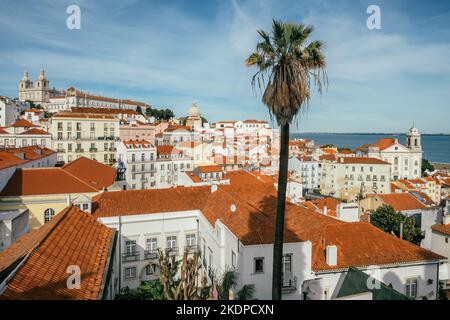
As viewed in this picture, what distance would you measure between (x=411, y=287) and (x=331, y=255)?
4.18m

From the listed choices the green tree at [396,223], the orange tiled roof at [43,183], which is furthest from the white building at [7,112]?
the green tree at [396,223]

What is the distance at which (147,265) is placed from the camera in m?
21.0

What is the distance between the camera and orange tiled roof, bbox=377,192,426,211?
42.3 metres

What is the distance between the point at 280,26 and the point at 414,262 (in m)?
12.8

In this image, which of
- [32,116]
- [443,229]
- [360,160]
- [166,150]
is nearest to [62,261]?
[443,229]

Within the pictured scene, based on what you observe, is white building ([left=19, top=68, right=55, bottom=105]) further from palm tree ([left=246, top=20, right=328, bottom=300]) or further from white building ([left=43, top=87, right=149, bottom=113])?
palm tree ([left=246, top=20, right=328, bottom=300])

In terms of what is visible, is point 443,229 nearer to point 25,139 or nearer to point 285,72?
point 285,72

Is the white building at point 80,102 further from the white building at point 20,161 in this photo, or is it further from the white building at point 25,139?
the white building at point 20,161

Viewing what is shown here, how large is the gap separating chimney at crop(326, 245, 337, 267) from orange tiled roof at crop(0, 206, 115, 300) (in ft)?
29.9

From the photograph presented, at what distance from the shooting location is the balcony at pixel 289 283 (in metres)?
13.7

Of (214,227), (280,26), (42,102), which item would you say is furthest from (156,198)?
(42,102)
